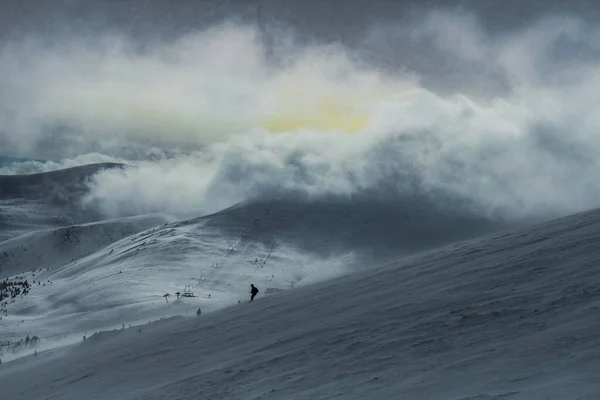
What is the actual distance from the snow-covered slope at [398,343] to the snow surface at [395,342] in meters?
0.06

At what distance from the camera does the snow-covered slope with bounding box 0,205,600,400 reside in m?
12.8

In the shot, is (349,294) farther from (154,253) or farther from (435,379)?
(154,253)

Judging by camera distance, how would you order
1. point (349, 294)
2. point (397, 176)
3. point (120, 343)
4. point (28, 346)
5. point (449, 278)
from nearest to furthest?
point (449, 278)
point (349, 294)
point (120, 343)
point (28, 346)
point (397, 176)

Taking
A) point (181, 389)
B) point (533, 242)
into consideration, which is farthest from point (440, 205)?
point (181, 389)

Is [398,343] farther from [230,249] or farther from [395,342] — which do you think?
[230,249]

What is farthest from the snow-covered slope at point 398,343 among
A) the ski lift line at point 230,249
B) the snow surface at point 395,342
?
the ski lift line at point 230,249

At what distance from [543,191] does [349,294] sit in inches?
2390

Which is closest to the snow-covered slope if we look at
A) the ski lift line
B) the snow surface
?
the snow surface

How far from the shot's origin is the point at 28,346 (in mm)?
39188

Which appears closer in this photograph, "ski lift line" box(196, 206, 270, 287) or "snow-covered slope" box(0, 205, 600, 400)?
"snow-covered slope" box(0, 205, 600, 400)

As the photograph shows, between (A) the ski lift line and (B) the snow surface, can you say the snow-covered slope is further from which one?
(A) the ski lift line

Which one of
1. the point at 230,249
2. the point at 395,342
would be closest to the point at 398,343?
the point at 395,342

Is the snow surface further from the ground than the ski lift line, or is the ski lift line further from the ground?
the ski lift line

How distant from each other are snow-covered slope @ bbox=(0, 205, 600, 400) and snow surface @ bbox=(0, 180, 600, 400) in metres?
0.06
